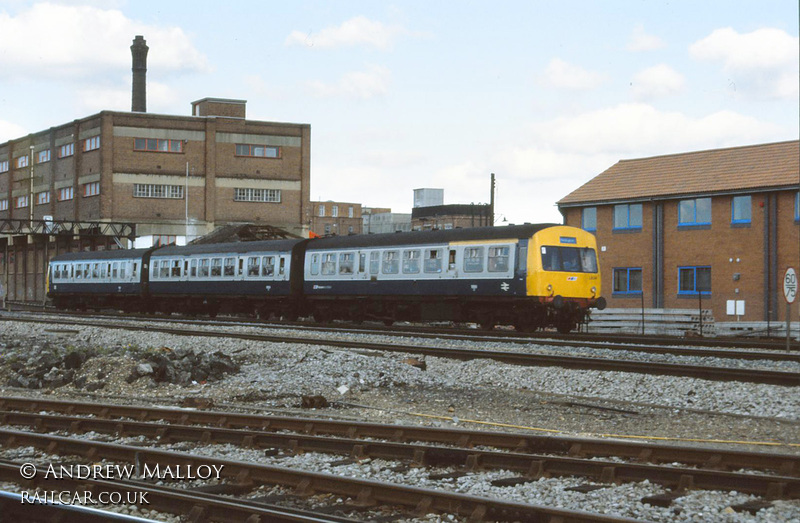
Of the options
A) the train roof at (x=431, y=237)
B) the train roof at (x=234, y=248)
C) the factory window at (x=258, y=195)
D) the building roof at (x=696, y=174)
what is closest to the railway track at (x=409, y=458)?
the train roof at (x=431, y=237)

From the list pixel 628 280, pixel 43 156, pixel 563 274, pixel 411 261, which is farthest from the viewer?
pixel 43 156

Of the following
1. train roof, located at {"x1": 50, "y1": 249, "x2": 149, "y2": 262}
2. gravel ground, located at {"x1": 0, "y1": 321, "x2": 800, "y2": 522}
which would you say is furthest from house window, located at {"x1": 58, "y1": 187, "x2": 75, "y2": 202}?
gravel ground, located at {"x1": 0, "y1": 321, "x2": 800, "y2": 522}

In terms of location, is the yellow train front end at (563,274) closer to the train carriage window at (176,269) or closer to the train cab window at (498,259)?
the train cab window at (498,259)

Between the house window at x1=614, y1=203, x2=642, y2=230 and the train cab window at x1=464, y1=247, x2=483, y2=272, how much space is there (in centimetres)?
1570

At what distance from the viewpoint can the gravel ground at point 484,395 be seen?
35.6 ft

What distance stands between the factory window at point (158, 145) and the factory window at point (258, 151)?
4296 millimetres

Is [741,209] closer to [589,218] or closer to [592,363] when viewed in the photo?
[589,218]

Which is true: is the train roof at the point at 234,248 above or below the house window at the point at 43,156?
below

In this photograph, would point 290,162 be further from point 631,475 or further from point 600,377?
point 631,475

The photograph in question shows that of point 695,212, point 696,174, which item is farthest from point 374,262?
point 696,174

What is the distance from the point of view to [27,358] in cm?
1756

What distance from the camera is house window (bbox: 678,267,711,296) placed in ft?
119

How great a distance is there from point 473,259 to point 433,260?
1.63 meters

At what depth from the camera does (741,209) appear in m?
35.5
